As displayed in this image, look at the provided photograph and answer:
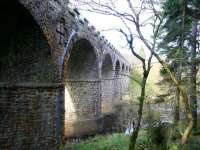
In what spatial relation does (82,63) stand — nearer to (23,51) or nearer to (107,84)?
(23,51)

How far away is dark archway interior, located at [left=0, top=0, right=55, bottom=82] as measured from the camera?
8242mm

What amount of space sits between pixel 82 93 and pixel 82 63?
1.75 meters

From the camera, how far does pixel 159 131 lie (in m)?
7.41

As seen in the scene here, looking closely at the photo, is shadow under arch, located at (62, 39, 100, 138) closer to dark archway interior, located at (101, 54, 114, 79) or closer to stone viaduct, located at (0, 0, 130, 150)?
stone viaduct, located at (0, 0, 130, 150)

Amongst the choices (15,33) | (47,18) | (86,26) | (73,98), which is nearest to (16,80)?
(15,33)

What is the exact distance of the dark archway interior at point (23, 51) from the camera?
8242 millimetres

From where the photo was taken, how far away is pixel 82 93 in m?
16.8

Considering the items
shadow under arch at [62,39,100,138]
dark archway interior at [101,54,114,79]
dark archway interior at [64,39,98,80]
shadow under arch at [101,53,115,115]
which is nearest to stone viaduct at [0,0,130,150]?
dark archway interior at [64,39,98,80]

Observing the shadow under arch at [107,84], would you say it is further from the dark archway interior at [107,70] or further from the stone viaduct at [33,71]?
the stone viaduct at [33,71]

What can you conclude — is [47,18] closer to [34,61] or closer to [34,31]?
[34,31]

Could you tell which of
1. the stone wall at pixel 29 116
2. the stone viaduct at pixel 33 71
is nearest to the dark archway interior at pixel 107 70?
the stone viaduct at pixel 33 71

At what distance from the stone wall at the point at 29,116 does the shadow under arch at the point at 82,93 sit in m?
5.67

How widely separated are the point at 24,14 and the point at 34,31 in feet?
2.64

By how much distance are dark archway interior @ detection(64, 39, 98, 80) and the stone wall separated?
5549 mm
